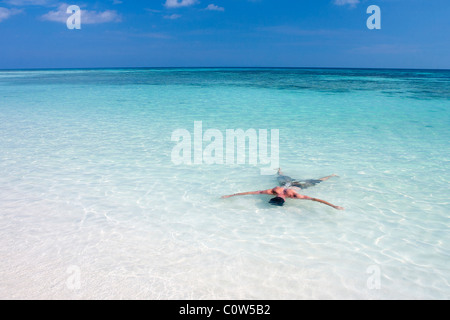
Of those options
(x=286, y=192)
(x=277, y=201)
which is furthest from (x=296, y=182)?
(x=277, y=201)

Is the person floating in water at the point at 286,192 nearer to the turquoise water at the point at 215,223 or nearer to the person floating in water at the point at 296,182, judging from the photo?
the person floating in water at the point at 296,182

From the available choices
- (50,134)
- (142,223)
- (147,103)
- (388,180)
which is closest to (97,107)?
(147,103)

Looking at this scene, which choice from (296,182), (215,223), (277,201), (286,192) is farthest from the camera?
(296,182)

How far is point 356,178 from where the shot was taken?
6098 millimetres

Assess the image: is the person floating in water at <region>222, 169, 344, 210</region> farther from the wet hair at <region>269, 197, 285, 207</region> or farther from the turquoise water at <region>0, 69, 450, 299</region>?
the turquoise water at <region>0, 69, 450, 299</region>

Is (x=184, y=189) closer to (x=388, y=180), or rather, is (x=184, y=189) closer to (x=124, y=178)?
(x=124, y=178)

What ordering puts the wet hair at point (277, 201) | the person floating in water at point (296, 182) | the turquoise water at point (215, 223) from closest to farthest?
1. the turquoise water at point (215, 223)
2. the wet hair at point (277, 201)
3. the person floating in water at point (296, 182)

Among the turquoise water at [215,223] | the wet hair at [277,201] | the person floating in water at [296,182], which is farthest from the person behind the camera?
the person floating in water at [296,182]

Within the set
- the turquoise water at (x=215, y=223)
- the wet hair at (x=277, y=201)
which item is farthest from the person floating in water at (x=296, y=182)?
the wet hair at (x=277, y=201)

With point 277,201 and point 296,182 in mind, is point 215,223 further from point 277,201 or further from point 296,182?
point 296,182

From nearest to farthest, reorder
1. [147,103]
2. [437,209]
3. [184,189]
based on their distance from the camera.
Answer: [437,209] → [184,189] → [147,103]

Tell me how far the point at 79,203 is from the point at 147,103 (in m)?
11.9

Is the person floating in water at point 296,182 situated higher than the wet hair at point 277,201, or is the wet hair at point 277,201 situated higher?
the person floating in water at point 296,182

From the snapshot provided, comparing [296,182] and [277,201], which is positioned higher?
[296,182]
